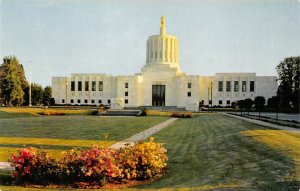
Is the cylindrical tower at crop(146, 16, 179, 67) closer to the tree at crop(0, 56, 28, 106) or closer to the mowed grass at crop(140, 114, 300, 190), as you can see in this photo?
the tree at crop(0, 56, 28, 106)

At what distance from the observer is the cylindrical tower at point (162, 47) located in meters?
86.9

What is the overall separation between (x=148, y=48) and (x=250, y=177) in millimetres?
80467

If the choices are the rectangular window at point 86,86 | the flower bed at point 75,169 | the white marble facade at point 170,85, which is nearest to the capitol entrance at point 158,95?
the white marble facade at point 170,85

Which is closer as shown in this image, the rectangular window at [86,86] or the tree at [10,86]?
the tree at [10,86]

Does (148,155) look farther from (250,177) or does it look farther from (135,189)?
(250,177)

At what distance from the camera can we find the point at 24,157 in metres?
10.7

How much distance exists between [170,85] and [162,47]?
31.8 ft

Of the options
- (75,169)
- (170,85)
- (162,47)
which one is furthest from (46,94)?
(75,169)

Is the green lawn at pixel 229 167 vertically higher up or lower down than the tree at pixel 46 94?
lower down

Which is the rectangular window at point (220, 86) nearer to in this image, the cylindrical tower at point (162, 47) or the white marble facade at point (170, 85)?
the white marble facade at point (170, 85)

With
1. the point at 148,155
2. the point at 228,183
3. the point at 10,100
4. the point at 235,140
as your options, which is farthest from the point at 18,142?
the point at 10,100

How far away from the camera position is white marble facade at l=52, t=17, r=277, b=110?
83.7 meters

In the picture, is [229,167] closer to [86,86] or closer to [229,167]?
[229,167]

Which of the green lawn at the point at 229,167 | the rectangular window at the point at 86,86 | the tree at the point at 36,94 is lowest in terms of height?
the green lawn at the point at 229,167
